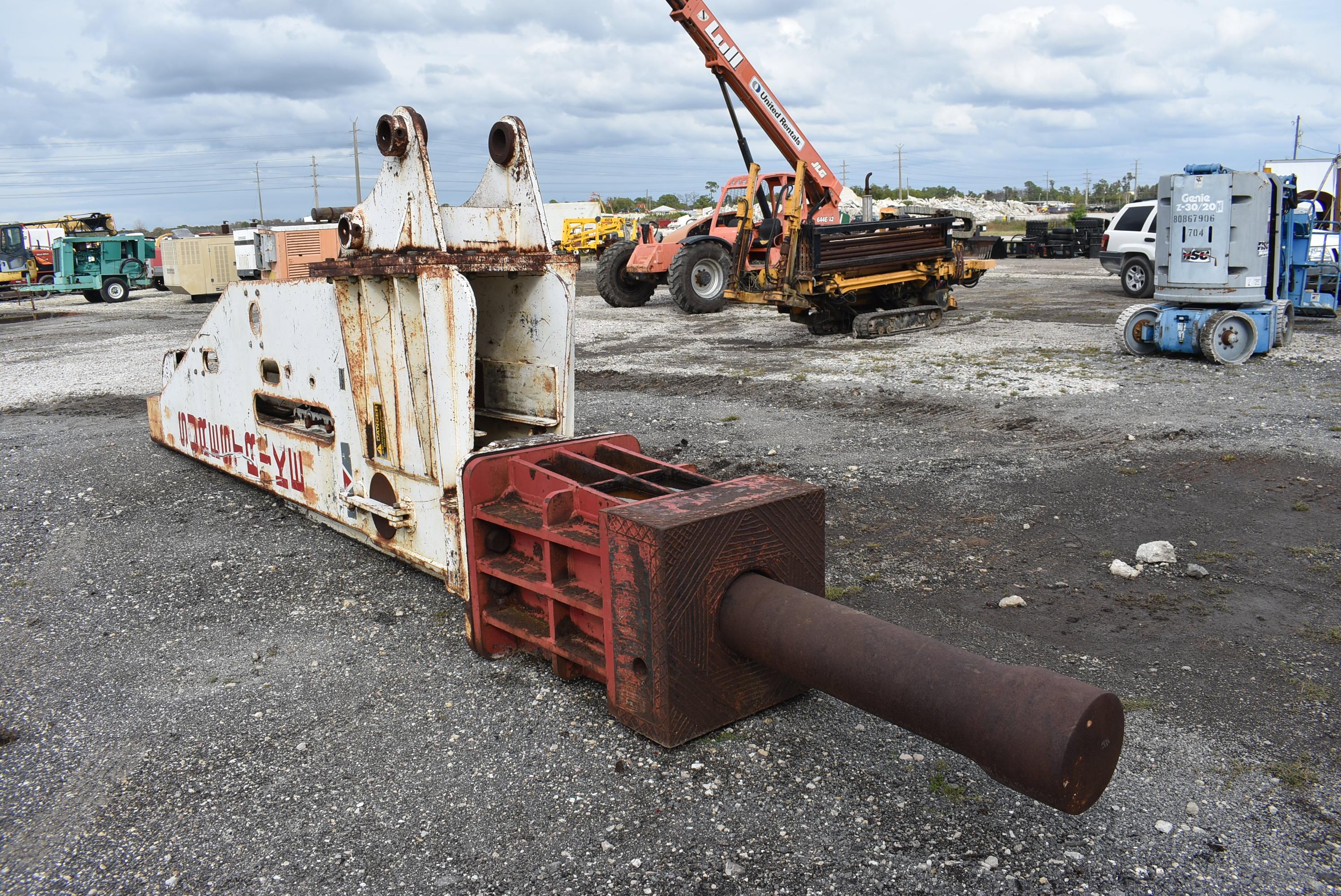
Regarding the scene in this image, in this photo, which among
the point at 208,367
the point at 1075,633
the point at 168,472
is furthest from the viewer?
the point at 168,472

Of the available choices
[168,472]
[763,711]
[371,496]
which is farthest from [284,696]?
[168,472]

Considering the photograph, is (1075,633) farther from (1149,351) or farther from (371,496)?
(1149,351)

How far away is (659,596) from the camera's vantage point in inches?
112

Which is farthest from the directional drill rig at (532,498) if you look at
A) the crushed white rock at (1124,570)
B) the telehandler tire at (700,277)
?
the telehandler tire at (700,277)

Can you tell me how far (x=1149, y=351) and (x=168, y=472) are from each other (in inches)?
368

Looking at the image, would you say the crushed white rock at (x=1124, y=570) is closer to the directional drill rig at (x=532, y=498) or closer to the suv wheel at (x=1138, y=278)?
the directional drill rig at (x=532, y=498)

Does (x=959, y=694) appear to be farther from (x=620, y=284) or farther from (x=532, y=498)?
(x=620, y=284)

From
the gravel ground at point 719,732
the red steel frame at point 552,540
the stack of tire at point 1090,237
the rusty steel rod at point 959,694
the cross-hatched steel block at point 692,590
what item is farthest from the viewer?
the stack of tire at point 1090,237

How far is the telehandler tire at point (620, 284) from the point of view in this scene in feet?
56.3

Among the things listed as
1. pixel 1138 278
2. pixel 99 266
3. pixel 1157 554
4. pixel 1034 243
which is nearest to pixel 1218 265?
pixel 1157 554

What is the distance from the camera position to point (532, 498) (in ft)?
12.4

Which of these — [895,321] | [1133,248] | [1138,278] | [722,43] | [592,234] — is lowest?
[895,321]

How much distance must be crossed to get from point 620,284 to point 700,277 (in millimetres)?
2043

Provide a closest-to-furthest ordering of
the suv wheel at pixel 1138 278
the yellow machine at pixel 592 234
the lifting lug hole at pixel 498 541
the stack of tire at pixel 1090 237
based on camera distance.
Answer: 1. the lifting lug hole at pixel 498 541
2. the suv wheel at pixel 1138 278
3. the stack of tire at pixel 1090 237
4. the yellow machine at pixel 592 234
